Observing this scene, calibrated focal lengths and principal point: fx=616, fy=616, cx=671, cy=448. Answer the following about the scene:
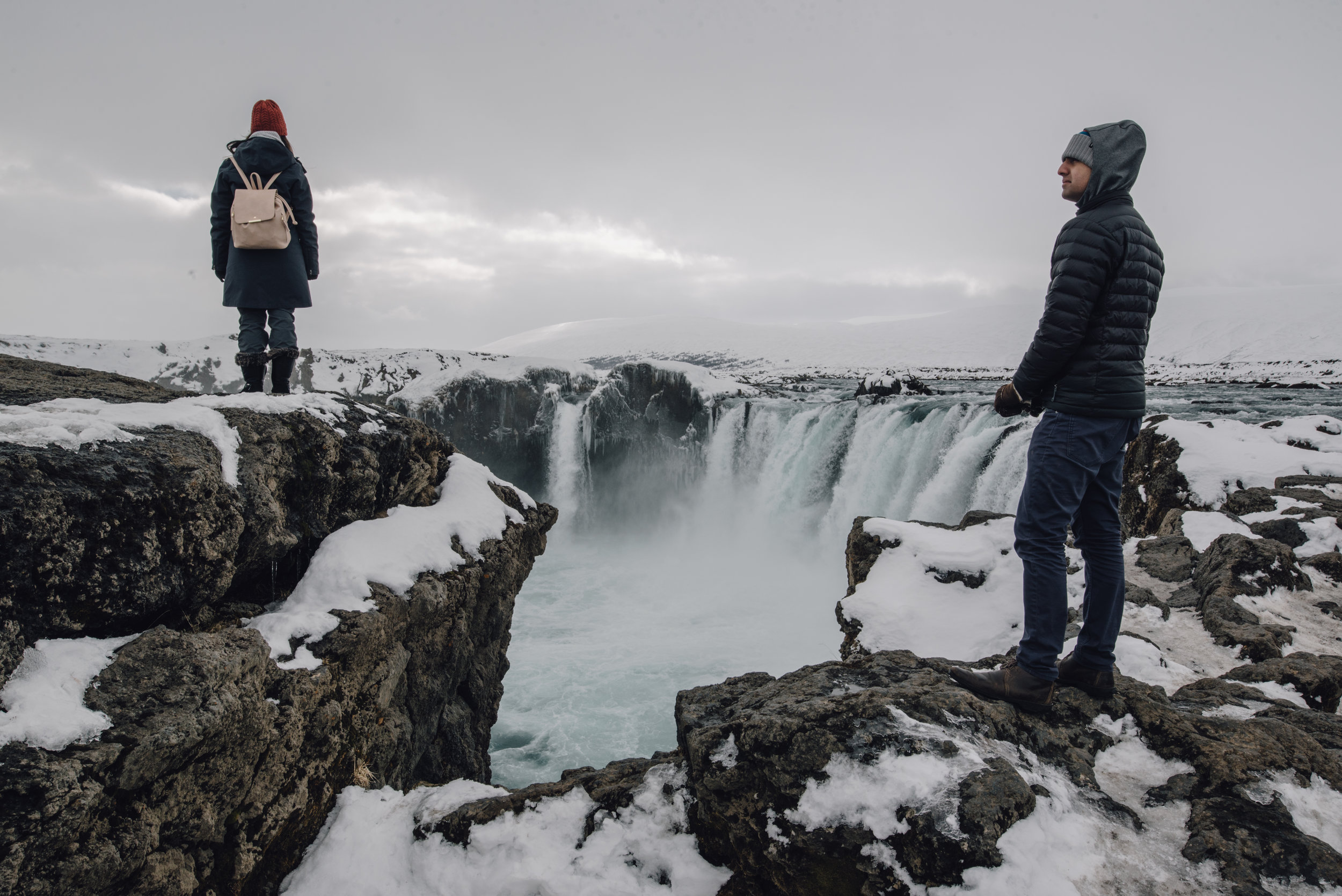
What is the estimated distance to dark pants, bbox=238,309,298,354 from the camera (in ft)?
15.1

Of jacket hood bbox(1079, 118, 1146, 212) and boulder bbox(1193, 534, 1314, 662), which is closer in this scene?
jacket hood bbox(1079, 118, 1146, 212)

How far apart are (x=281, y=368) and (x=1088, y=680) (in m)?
5.57

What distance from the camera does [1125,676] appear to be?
3174 mm

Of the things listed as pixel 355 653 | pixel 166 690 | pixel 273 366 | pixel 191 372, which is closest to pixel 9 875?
pixel 166 690

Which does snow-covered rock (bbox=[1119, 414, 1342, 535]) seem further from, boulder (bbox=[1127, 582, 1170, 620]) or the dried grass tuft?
the dried grass tuft

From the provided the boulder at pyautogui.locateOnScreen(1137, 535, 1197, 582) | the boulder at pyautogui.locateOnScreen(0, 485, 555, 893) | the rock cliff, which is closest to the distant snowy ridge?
the rock cliff

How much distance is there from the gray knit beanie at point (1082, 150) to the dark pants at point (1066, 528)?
1.09 meters

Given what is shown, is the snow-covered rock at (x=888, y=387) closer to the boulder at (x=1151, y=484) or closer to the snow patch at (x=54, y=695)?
the boulder at (x=1151, y=484)

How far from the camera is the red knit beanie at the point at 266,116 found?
461 cm

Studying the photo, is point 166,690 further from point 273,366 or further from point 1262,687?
point 1262,687

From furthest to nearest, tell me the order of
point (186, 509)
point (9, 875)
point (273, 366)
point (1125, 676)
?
1. point (273, 366)
2. point (1125, 676)
3. point (186, 509)
4. point (9, 875)

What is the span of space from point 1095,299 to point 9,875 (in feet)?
13.9

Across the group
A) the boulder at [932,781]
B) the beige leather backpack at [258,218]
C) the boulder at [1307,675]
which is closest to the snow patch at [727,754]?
the boulder at [932,781]

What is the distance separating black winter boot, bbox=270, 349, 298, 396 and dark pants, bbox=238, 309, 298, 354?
0.16ft
